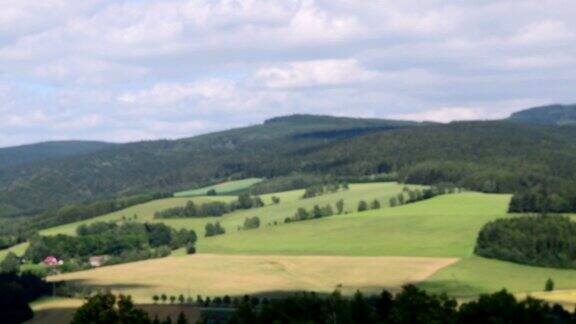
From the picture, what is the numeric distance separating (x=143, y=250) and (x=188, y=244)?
7.43 meters

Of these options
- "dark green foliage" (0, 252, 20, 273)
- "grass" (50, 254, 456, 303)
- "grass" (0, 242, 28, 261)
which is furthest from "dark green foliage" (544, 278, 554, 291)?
"grass" (0, 242, 28, 261)

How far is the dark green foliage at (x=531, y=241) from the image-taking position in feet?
441

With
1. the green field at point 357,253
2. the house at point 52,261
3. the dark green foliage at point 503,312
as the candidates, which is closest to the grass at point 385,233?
the green field at point 357,253

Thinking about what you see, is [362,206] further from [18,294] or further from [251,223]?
[18,294]

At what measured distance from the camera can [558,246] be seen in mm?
136250

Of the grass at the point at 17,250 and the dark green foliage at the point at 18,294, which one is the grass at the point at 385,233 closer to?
the grass at the point at 17,250

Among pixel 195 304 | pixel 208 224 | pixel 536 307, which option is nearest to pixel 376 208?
pixel 208 224

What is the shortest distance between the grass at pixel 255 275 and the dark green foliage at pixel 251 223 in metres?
30.6

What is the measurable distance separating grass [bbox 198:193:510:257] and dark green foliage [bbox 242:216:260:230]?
6.52 metres

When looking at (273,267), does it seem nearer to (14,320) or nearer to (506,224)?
(506,224)

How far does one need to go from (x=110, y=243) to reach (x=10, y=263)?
68.2 feet

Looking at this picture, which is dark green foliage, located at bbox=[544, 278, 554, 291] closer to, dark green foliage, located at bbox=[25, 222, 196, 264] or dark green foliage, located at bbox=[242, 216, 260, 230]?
dark green foliage, located at bbox=[25, 222, 196, 264]

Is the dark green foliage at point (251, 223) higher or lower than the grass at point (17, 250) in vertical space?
higher

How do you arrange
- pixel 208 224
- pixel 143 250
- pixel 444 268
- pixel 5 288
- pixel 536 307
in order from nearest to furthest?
pixel 536 307 → pixel 5 288 → pixel 444 268 → pixel 143 250 → pixel 208 224
